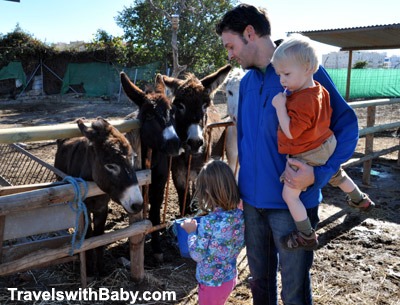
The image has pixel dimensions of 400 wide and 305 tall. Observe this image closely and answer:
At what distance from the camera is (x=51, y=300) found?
3.12 meters

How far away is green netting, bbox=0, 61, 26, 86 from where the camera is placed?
2298 cm

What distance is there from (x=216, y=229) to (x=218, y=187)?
0.90 ft

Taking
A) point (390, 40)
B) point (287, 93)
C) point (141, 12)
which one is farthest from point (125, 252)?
point (141, 12)

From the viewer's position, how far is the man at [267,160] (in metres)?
2.00

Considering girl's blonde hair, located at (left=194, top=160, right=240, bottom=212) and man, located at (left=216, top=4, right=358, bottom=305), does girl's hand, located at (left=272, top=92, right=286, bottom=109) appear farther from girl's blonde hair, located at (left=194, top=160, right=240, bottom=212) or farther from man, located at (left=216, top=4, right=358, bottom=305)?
girl's blonde hair, located at (left=194, top=160, right=240, bottom=212)

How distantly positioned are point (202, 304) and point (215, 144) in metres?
3.18

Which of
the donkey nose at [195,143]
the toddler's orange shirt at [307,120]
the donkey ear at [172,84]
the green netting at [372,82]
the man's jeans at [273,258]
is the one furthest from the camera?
the green netting at [372,82]

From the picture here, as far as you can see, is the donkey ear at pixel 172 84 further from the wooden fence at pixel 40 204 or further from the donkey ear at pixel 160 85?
the wooden fence at pixel 40 204

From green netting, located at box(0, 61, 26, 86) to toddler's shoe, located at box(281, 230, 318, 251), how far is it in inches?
980

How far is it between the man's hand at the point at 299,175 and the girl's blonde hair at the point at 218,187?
440mm

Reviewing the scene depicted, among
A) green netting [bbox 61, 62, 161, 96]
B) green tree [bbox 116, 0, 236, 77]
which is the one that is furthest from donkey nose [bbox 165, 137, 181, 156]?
green netting [bbox 61, 62, 161, 96]

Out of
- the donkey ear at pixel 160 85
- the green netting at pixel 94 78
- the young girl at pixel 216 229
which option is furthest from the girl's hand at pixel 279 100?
the green netting at pixel 94 78

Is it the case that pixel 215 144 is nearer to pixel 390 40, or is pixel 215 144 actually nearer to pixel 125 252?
pixel 125 252

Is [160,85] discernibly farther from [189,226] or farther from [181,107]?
[189,226]
